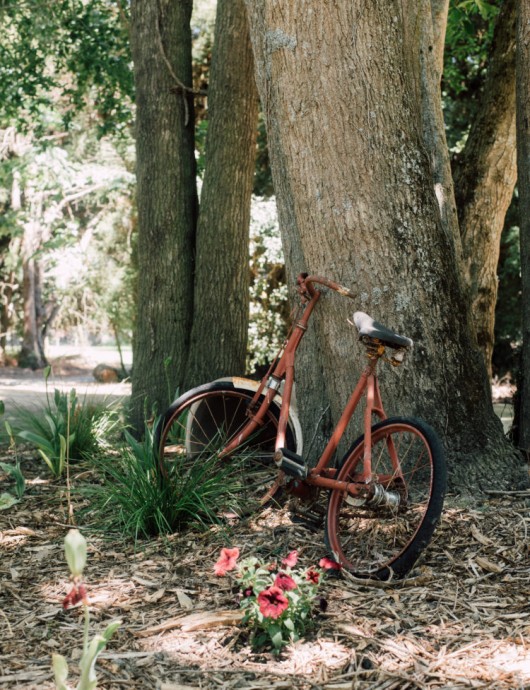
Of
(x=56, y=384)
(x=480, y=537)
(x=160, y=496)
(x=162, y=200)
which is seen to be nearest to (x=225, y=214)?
(x=162, y=200)

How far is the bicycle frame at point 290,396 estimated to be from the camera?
3946mm

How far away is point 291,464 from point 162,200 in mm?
3536

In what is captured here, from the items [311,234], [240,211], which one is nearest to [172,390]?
[240,211]

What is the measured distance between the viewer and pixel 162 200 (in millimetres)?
7020

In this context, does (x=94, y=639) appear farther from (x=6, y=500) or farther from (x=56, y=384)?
(x=56, y=384)

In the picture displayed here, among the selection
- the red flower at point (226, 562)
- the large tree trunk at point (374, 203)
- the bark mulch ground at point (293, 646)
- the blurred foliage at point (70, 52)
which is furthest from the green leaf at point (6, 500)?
the blurred foliage at point (70, 52)

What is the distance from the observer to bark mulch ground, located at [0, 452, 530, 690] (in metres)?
2.96

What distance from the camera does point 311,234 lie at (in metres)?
4.48

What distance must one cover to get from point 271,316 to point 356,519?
8513mm

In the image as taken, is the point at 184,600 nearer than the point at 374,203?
Yes

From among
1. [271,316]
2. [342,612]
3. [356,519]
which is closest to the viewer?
[342,612]

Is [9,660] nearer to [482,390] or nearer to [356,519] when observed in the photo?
[356,519]

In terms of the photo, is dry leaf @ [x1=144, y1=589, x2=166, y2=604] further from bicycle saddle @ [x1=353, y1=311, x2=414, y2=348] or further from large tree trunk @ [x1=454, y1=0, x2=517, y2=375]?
large tree trunk @ [x1=454, y1=0, x2=517, y2=375]

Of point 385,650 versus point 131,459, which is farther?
point 131,459
